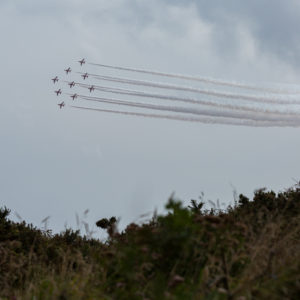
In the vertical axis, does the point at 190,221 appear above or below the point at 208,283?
above

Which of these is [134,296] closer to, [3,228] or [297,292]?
[297,292]

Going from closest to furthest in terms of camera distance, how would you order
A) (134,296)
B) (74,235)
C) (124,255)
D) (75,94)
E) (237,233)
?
1. (134,296)
2. (124,255)
3. (237,233)
4. (74,235)
5. (75,94)

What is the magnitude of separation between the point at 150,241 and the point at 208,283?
0.87 metres

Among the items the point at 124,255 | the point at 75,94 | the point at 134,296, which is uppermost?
the point at 75,94

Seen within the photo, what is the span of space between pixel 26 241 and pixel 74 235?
2844 millimetres

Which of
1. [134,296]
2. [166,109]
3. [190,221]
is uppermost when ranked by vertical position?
[166,109]

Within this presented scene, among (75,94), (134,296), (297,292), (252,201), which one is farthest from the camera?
(75,94)

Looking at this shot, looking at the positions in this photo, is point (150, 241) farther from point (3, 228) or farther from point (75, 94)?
point (75, 94)

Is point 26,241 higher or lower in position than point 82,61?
lower

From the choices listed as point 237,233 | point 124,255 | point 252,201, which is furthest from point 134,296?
point 252,201

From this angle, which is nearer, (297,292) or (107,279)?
(297,292)

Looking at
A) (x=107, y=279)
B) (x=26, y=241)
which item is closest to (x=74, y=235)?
(x=26, y=241)

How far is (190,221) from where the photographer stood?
5.91m

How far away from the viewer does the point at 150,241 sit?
18.6 ft
